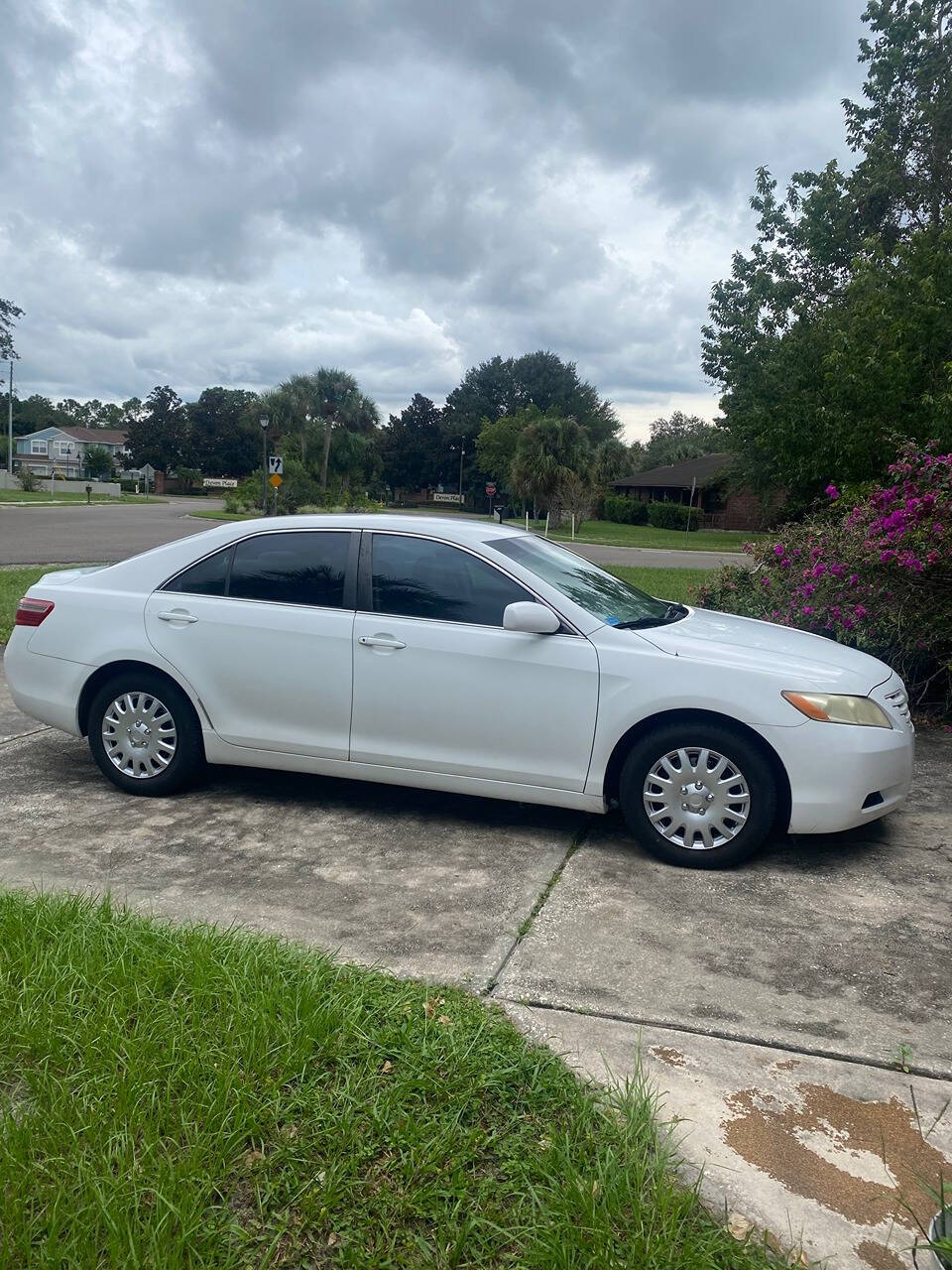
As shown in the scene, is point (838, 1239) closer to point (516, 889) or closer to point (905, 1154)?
point (905, 1154)

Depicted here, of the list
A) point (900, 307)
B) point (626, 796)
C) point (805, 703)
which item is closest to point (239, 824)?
point (626, 796)

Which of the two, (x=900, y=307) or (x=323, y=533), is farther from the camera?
(x=900, y=307)

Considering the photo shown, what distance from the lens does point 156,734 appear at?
5.34 m

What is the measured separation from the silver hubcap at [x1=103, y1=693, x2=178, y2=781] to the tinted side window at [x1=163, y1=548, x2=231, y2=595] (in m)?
0.60

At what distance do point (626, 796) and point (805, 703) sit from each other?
0.89 meters

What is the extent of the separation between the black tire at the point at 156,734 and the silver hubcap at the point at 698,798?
2386 mm

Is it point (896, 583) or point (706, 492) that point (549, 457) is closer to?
point (706, 492)

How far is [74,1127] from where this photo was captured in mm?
2512

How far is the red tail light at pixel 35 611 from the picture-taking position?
561 cm

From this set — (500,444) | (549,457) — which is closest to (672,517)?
(549,457)

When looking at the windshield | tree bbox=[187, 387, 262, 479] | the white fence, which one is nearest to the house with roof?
tree bbox=[187, 387, 262, 479]

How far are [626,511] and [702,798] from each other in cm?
6227

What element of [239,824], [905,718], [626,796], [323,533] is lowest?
[239,824]

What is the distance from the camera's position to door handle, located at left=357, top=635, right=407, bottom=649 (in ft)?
16.2
